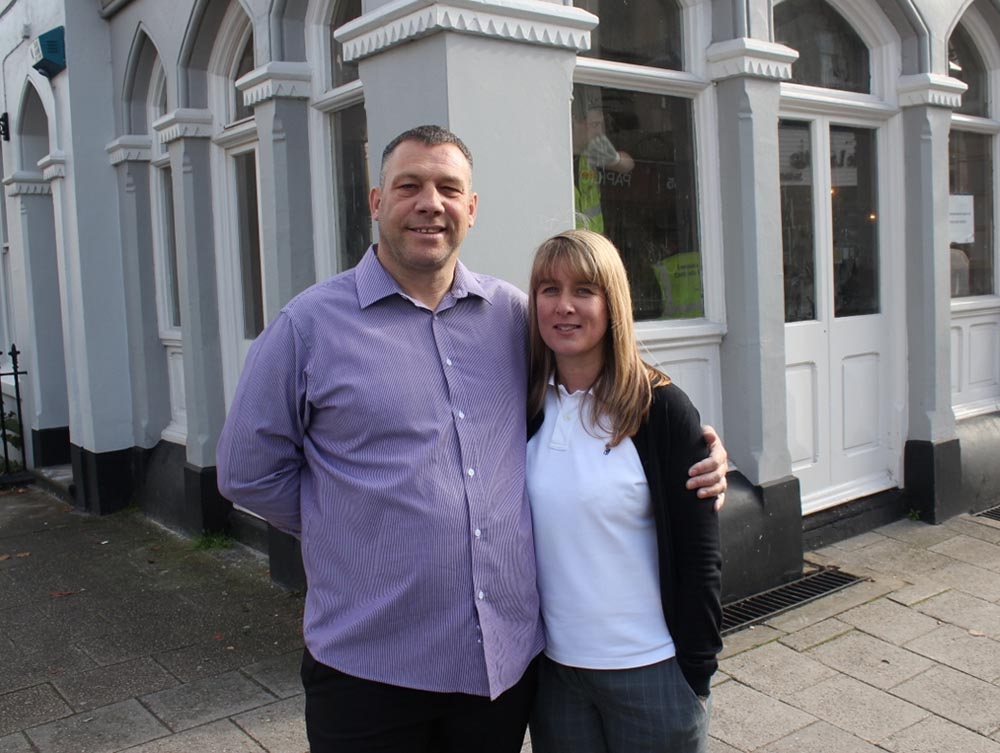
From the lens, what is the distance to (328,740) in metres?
2.26

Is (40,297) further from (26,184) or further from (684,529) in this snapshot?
(684,529)

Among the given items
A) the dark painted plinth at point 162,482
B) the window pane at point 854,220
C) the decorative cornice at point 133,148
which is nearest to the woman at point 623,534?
the window pane at point 854,220

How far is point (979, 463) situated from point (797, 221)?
230 cm

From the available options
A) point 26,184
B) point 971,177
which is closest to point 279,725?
point 971,177

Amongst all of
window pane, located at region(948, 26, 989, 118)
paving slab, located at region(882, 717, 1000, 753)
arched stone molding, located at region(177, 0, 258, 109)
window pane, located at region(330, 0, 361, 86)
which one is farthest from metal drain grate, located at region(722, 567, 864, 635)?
arched stone molding, located at region(177, 0, 258, 109)

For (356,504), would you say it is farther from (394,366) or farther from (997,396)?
(997,396)

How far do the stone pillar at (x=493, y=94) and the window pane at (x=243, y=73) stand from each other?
A: 2.30 m

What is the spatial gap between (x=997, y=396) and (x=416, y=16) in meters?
5.64

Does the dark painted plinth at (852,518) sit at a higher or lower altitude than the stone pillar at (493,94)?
lower

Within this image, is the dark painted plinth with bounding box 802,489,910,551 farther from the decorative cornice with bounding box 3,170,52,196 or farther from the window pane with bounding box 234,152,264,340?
the decorative cornice with bounding box 3,170,52,196

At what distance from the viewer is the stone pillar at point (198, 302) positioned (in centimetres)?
672

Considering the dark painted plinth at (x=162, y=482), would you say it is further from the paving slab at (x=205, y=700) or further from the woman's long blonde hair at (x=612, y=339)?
the woman's long blonde hair at (x=612, y=339)

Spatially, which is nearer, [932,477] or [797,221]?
[797,221]

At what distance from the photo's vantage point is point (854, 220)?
6.36 meters
